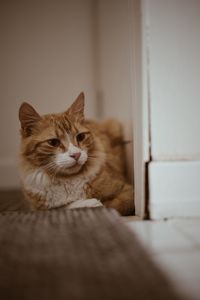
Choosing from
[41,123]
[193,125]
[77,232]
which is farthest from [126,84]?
[77,232]

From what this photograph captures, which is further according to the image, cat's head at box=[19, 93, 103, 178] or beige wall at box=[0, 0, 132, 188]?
beige wall at box=[0, 0, 132, 188]

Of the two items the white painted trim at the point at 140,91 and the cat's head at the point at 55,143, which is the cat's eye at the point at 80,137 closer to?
the cat's head at the point at 55,143

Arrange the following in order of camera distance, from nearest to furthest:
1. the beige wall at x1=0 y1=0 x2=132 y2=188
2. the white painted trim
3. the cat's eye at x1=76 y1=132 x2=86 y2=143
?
the white painted trim → the cat's eye at x1=76 y1=132 x2=86 y2=143 → the beige wall at x1=0 y1=0 x2=132 y2=188

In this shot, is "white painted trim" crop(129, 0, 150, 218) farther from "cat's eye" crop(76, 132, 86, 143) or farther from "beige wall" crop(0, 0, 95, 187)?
"beige wall" crop(0, 0, 95, 187)

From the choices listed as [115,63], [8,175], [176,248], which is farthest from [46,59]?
[176,248]

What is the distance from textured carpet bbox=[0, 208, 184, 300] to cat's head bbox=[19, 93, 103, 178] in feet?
1.19

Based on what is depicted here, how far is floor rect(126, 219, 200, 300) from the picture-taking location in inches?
22.1

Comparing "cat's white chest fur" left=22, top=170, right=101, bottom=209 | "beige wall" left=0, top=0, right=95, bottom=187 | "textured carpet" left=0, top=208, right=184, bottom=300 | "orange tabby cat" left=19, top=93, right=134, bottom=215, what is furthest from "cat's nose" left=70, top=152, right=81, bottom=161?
"beige wall" left=0, top=0, right=95, bottom=187

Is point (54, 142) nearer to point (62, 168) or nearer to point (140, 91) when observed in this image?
point (62, 168)

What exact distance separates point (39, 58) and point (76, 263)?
1945mm

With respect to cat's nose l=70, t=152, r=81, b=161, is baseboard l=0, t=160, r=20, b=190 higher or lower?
lower

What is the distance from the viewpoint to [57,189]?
130 centimetres

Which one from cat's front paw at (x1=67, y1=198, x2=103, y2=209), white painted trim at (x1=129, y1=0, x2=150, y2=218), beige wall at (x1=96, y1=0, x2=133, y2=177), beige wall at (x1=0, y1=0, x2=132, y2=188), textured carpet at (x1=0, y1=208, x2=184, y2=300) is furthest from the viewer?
beige wall at (x1=0, y1=0, x2=132, y2=188)

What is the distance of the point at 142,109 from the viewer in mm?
1011
